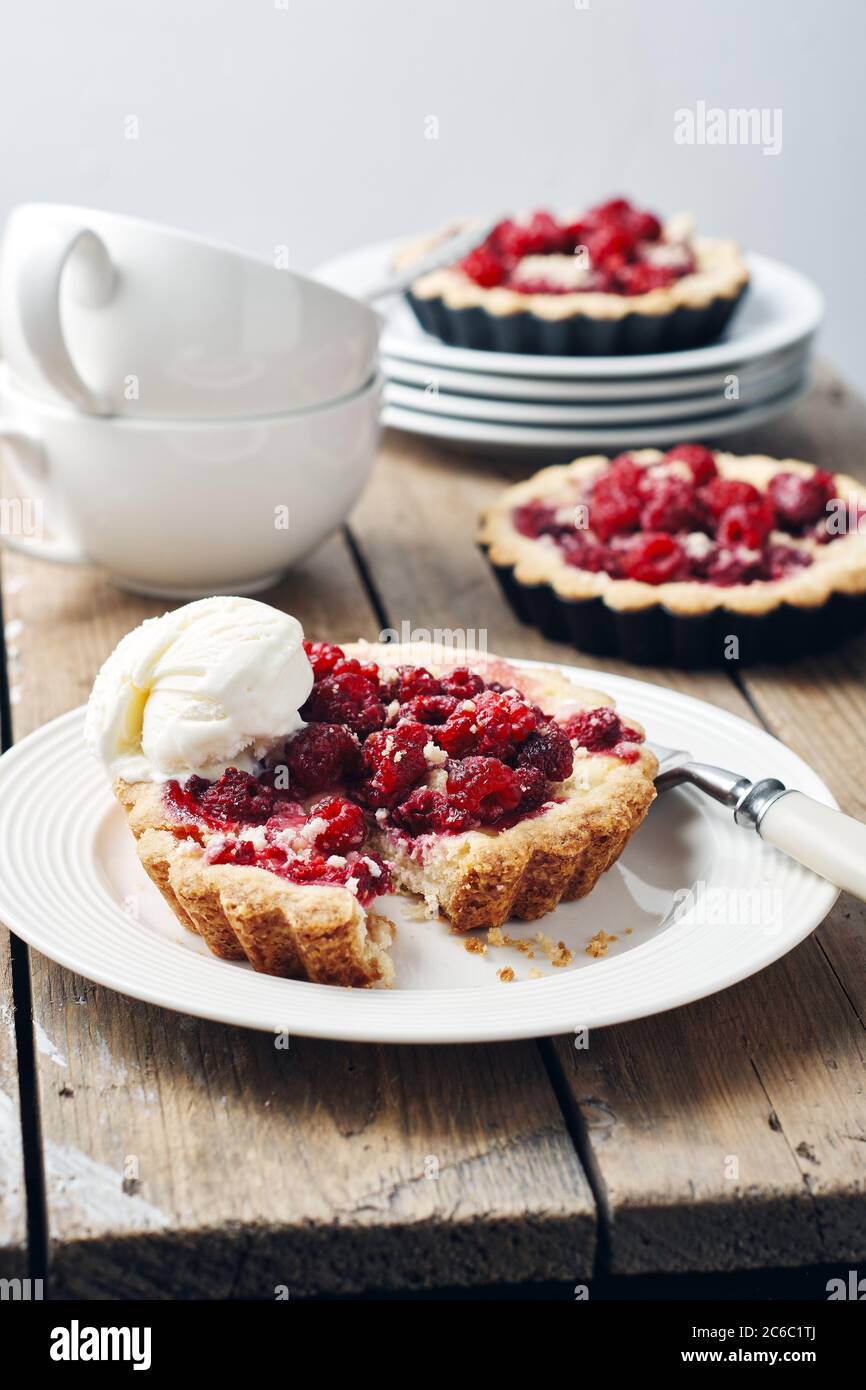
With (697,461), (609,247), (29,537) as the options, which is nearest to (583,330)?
(609,247)

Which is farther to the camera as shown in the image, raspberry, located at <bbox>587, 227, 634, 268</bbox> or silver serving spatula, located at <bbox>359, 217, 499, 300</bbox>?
raspberry, located at <bbox>587, 227, 634, 268</bbox>

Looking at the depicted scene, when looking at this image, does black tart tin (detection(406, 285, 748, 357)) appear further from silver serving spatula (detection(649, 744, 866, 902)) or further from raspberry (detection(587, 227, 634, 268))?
silver serving spatula (detection(649, 744, 866, 902))

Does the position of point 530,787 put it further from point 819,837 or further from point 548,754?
point 819,837

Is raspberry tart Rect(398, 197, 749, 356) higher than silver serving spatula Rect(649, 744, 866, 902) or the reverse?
higher

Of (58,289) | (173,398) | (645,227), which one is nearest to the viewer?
(58,289)

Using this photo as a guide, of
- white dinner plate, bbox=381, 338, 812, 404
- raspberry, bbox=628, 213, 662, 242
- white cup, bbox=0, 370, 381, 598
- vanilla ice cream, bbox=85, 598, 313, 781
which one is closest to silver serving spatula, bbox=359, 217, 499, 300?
white dinner plate, bbox=381, 338, 812, 404

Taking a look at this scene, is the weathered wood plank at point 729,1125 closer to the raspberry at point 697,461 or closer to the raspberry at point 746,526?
the raspberry at point 746,526
